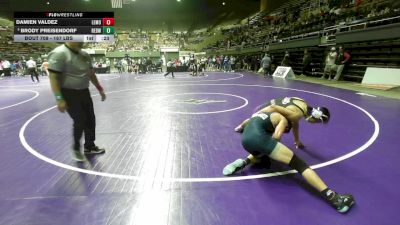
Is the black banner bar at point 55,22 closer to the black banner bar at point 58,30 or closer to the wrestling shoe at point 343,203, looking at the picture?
the black banner bar at point 58,30

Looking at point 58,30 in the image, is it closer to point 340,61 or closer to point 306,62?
point 340,61

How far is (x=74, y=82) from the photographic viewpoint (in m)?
4.09

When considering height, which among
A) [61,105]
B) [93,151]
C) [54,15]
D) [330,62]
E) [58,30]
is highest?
[54,15]

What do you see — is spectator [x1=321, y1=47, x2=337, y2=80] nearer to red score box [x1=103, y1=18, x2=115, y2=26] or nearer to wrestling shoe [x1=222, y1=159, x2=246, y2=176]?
red score box [x1=103, y1=18, x2=115, y2=26]

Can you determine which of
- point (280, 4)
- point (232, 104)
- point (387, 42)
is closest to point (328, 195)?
point (232, 104)

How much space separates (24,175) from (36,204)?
3.15ft

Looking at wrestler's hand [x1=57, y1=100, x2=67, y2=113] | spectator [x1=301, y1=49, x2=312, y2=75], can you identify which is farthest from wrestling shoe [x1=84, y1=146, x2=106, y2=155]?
spectator [x1=301, y1=49, x2=312, y2=75]

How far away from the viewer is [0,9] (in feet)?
117

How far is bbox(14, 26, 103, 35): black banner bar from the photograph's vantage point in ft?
25.0

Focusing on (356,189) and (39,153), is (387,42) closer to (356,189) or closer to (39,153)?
(356,189)
